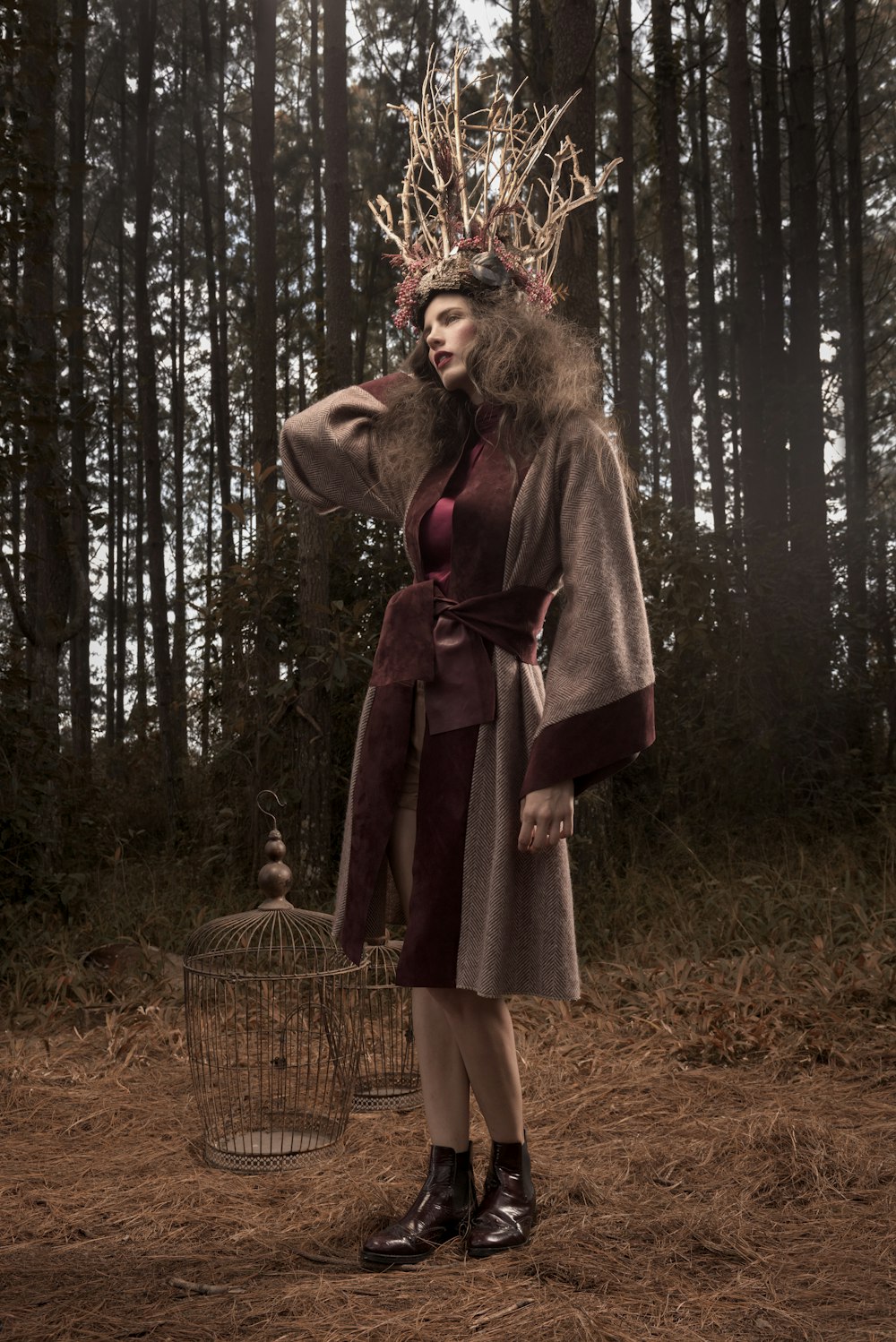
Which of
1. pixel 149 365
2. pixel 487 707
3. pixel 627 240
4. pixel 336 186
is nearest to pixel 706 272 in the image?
pixel 627 240

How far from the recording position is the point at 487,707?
2.04 metres

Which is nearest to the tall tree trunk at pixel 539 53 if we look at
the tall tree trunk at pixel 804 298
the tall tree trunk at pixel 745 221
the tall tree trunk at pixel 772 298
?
the tall tree trunk at pixel 745 221

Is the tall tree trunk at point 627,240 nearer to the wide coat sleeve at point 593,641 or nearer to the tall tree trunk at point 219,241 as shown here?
the tall tree trunk at point 219,241

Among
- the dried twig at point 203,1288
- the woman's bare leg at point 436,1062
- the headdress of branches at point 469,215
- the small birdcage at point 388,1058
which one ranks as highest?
the headdress of branches at point 469,215

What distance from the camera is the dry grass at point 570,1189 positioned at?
1866 millimetres

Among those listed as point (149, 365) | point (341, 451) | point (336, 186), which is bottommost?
point (341, 451)

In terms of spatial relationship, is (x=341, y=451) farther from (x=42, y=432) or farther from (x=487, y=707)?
(x=42, y=432)

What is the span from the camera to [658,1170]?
8.40 feet

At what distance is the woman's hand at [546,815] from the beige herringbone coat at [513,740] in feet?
0.08

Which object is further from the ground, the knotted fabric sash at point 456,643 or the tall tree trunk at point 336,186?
the tall tree trunk at point 336,186

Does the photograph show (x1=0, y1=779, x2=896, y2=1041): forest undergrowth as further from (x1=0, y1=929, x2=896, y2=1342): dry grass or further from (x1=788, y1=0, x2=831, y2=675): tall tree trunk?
(x1=788, y1=0, x2=831, y2=675): tall tree trunk

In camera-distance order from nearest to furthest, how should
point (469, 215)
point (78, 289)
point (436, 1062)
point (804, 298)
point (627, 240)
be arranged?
point (436, 1062) → point (469, 215) → point (804, 298) → point (78, 289) → point (627, 240)

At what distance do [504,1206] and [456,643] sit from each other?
1.03 m

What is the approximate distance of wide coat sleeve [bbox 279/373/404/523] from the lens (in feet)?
7.62
